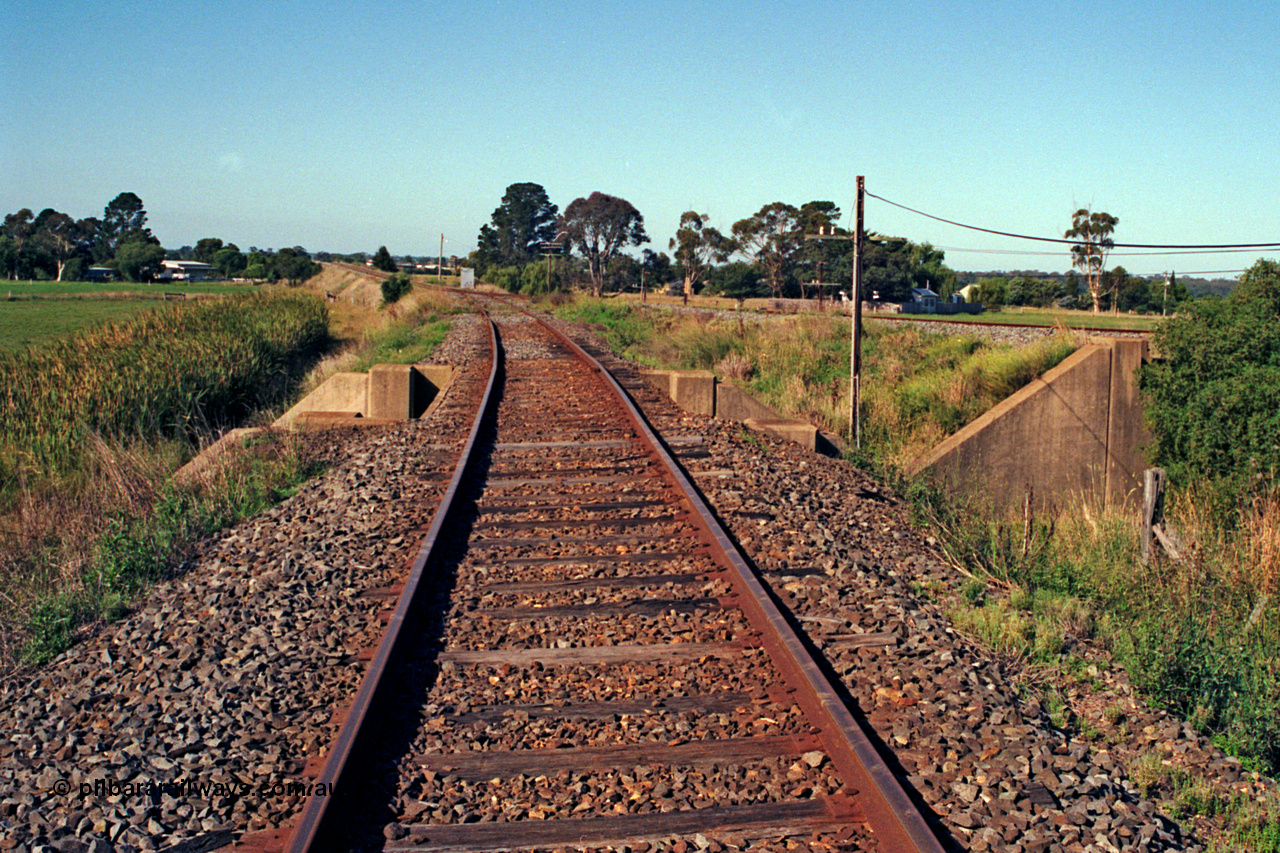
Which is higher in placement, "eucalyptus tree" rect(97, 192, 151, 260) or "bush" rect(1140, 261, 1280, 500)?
"eucalyptus tree" rect(97, 192, 151, 260)

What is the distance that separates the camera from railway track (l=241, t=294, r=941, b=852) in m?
3.39

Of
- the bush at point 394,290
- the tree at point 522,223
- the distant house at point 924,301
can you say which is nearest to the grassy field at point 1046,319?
the distant house at point 924,301

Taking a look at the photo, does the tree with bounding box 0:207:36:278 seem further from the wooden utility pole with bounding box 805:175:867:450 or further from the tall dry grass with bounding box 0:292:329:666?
the wooden utility pole with bounding box 805:175:867:450

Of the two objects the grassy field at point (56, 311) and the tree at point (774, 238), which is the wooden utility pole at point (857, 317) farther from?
the tree at point (774, 238)

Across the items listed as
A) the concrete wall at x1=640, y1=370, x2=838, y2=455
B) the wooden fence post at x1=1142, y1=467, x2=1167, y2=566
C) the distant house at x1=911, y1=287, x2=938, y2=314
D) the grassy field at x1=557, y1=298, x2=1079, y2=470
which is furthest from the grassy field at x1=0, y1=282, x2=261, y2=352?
the distant house at x1=911, y1=287, x2=938, y2=314

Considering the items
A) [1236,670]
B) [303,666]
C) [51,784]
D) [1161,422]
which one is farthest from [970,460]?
[51,784]

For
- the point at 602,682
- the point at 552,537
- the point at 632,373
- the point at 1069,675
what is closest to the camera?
the point at 602,682

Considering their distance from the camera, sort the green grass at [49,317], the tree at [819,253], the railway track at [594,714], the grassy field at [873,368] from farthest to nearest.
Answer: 1. the tree at [819,253]
2. the green grass at [49,317]
3. the grassy field at [873,368]
4. the railway track at [594,714]

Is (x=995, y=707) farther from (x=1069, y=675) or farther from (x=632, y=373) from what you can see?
(x=632, y=373)

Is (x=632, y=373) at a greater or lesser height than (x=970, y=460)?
greater

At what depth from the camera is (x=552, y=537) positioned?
667 cm

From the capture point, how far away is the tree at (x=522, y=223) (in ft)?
365

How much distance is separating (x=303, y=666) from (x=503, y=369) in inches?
474

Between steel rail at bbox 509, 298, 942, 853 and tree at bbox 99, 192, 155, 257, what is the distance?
514 feet
